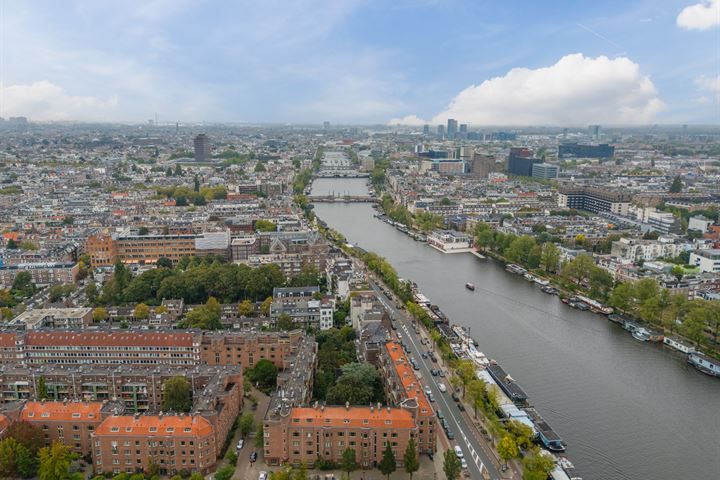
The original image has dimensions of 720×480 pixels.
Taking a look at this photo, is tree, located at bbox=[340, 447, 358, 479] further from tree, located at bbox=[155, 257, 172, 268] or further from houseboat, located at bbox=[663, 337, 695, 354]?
tree, located at bbox=[155, 257, 172, 268]

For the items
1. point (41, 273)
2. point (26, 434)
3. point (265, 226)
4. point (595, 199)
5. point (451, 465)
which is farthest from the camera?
point (595, 199)

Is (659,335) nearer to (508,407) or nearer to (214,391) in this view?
(508,407)

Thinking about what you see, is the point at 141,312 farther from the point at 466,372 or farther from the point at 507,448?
the point at 507,448

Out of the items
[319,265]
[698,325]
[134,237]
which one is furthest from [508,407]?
[134,237]

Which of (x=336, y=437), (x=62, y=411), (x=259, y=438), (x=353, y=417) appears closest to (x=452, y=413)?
(x=353, y=417)

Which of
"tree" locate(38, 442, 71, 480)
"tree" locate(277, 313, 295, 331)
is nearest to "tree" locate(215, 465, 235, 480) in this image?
"tree" locate(38, 442, 71, 480)

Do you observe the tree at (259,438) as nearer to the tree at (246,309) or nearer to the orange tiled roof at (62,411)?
the orange tiled roof at (62,411)

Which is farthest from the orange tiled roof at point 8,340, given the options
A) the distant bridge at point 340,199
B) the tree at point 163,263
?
the distant bridge at point 340,199
